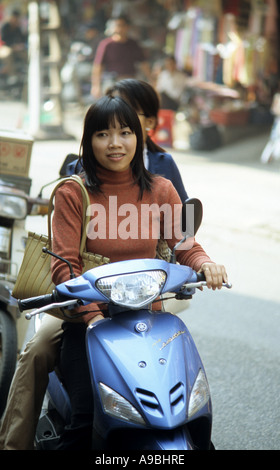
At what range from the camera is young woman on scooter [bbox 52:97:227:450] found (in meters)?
2.73

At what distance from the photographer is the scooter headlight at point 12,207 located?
13.4 feet

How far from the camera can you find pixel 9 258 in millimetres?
4199

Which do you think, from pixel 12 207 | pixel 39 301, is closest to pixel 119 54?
pixel 12 207

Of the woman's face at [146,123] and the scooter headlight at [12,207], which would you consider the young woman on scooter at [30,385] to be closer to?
the scooter headlight at [12,207]

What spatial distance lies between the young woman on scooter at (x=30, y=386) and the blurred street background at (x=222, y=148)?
1.21 meters

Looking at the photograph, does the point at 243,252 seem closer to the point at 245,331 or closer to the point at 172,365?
the point at 245,331

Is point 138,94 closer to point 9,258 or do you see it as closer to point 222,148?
point 9,258

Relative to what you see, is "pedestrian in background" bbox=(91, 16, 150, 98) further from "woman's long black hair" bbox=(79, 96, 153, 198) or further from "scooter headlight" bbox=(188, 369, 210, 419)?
"scooter headlight" bbox=(188, 369, 210, 419)

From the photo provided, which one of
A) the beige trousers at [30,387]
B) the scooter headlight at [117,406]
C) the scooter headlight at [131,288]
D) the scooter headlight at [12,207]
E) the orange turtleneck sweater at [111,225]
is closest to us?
the scooter headlight at [117,406]

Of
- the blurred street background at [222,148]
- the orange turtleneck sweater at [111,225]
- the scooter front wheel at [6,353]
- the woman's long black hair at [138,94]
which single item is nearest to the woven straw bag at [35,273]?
the orange turtleneck sweater at [111,225]

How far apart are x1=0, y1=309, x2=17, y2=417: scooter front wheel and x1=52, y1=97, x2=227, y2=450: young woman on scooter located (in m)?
0.83

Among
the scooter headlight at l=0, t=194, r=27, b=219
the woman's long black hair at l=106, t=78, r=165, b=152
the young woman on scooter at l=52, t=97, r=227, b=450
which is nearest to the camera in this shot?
the young woman on scooter at l=52, t=97, r=227, b=450

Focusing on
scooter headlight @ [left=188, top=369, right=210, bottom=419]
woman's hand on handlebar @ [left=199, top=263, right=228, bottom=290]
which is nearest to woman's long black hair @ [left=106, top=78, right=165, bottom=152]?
woman's hand on handlebar @ [left=199, top=263, right=228, bottom=290]

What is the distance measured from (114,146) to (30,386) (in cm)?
102
